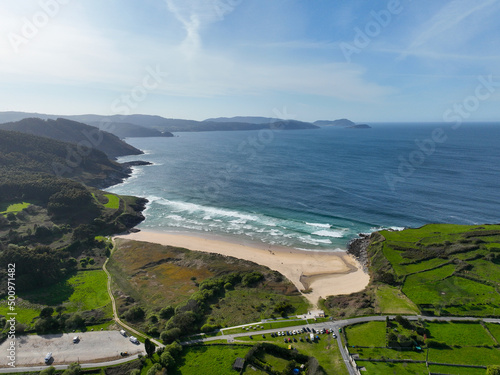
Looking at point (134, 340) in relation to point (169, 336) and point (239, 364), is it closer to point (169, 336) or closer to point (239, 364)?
point (169, 336)

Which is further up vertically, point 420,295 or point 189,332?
point 420,295

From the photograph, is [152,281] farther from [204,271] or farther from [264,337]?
[264,337]

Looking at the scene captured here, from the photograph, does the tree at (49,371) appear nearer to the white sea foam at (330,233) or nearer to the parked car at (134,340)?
the parked car at (134,340)

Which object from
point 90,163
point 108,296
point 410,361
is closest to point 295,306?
point 410,361

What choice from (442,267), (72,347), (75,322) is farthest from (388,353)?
(75,322)

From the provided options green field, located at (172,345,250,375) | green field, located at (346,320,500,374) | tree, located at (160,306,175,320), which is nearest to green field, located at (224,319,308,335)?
green field, located at (172,345,250,375)

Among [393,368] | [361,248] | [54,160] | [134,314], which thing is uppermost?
[54,160]
